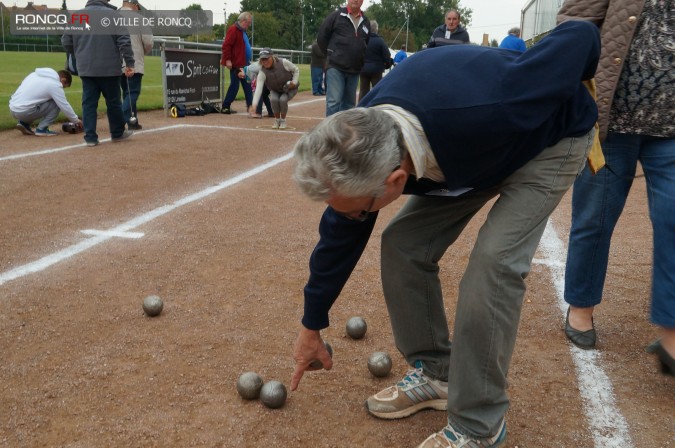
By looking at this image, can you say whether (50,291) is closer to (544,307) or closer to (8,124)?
(544,307)

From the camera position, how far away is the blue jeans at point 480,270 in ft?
7.79

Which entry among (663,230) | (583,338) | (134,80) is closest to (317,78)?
(134,80)

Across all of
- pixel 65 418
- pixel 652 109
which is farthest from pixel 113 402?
pixel 652 109

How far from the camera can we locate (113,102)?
966 cm

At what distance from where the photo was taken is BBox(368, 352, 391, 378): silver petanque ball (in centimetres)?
332

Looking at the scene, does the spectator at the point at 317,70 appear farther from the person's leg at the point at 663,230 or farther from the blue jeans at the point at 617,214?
the person's leg at the point at 663,230

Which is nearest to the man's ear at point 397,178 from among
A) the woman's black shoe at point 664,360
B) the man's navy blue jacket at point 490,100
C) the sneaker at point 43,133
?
the man's navy blue jacket at point 490,100

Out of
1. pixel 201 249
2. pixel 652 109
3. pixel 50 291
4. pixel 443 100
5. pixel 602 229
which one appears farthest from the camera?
pixel 201 249

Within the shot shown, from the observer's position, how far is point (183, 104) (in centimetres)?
1435

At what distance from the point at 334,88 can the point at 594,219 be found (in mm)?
7849

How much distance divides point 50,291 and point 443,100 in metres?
3.18

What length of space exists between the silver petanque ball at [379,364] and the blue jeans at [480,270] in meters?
0.44

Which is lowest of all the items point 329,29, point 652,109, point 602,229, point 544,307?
point 544,307

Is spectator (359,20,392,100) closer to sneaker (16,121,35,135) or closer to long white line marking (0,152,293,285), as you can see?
long white line marking (0,152,293,285)
